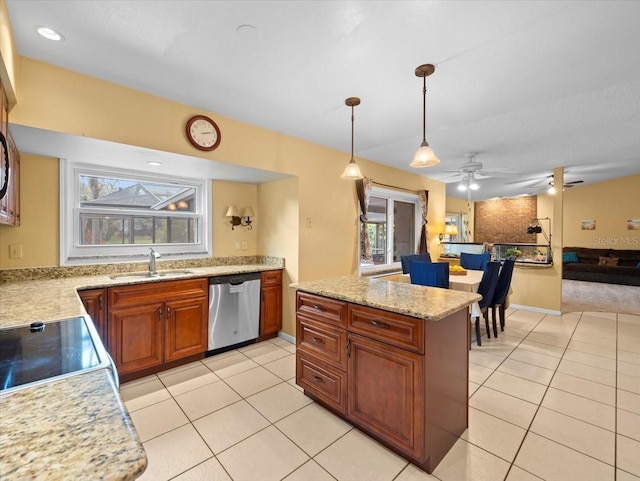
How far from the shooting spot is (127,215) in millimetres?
3289

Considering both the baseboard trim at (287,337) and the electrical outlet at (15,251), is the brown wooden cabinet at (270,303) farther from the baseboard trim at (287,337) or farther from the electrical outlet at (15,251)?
the electrical outlet at (15,251)

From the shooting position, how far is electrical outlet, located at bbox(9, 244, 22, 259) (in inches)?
99.5

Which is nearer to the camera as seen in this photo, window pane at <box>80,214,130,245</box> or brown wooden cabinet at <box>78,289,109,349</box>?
brown wooden cabinet at <box>78,289,109,349</box>

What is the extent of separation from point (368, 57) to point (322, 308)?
5.70 ft

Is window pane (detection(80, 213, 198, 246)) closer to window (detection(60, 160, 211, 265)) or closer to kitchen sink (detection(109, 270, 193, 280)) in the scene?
window (detection(60, 160, 211, 265))

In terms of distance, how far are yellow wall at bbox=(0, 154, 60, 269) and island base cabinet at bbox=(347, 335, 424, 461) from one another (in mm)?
2818

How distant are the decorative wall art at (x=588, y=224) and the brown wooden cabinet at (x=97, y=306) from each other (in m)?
10.7

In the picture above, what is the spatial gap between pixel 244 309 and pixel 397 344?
2129mm

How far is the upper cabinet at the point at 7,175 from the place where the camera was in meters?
1.59

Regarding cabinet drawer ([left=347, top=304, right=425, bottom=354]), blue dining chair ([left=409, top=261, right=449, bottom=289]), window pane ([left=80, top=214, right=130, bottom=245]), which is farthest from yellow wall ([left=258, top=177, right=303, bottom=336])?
cabinet drawer ([left=347, top=304, right=425, bottom=354])

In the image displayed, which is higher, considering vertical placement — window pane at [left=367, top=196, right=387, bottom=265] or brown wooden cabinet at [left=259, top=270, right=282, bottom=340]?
window pane at [left=367, top=196, right=387, bottom=265]

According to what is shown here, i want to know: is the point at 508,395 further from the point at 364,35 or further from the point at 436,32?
the point at 364,35

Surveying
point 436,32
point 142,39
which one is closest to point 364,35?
point 436,32

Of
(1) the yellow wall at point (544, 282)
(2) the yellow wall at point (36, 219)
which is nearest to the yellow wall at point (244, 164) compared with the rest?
(2) the yellow wall at point (36, 219)
